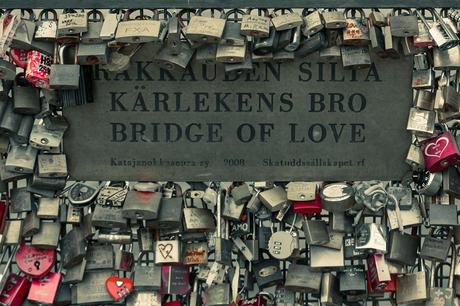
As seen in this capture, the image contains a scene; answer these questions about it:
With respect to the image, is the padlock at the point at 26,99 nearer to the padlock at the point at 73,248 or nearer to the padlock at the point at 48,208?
the padlock at the point at 48,208

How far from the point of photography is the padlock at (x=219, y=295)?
5918mm

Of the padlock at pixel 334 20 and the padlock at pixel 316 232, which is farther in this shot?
the padlock at pixel 316 232

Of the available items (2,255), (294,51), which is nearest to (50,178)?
(2,255)

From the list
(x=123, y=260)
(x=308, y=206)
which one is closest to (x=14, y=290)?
(x=123, y=260)

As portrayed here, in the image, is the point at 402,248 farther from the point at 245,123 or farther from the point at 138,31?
the point at 138,31

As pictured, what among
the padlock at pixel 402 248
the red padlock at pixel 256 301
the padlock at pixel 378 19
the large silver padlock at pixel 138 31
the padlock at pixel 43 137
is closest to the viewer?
the large silver padlock at pixel 138 31

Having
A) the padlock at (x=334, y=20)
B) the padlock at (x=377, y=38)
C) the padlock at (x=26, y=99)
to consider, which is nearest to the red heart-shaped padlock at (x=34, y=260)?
the padlock at (x=26, y=99)

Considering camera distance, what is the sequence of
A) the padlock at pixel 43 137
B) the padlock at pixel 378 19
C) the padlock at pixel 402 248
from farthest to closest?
the padlock at pixel 402 248 < the padlock at pixel 43 137 < the padlock at pixel 378 19

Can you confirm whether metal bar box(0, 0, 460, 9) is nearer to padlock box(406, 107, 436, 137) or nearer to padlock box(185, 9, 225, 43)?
padlock box(185, 9, 225, 43)

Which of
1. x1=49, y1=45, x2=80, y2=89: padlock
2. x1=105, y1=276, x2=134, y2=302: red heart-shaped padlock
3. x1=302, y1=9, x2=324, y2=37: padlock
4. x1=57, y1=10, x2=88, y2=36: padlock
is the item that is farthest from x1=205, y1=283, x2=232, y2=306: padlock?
x1=57, y1=10, x2=88, y2=36: padlock

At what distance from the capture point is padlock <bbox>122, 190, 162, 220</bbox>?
5.78 meters

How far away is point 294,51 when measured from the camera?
228 inches

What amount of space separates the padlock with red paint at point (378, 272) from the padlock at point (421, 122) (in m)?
0.67

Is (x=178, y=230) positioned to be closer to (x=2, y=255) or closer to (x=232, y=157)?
(x=232, y=157)
